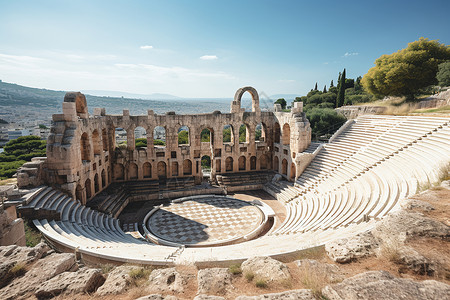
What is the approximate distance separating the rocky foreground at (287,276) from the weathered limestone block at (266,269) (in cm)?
2

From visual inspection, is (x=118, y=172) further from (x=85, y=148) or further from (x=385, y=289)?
(x=385, y=289)

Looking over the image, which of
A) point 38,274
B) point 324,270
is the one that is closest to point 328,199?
point 324,270

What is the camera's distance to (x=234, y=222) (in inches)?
677

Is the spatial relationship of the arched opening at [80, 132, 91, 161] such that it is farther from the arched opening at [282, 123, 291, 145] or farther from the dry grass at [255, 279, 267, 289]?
the dry grass at [255, 279, 267, 289]

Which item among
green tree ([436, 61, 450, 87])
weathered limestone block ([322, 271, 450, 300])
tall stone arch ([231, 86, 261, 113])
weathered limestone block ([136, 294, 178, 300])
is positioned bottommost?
weathered limestone block ([136, 294, 178, 300])

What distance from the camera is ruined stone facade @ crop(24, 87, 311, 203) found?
63.6 ft

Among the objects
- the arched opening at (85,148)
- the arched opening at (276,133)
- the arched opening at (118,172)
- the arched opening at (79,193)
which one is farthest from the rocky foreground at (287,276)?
the arched opening at (276,133)

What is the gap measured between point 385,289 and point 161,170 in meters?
22.3

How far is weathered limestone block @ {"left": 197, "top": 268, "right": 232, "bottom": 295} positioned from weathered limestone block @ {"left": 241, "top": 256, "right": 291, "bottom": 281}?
465 mm

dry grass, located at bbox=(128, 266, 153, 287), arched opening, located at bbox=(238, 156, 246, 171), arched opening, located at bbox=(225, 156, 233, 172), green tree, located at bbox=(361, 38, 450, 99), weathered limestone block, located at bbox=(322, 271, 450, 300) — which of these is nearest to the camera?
weathered limestone block, located at bbox=(322, 271, 450, 300)

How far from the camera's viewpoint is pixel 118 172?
23.1m

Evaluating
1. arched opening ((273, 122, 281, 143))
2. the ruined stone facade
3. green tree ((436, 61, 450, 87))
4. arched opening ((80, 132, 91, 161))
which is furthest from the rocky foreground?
green tree ((436, 61, 450, 87))

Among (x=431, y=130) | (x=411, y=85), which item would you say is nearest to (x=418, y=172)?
(x=431, y=130)

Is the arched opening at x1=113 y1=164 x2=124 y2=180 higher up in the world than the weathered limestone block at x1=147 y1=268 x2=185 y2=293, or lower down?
lower down
